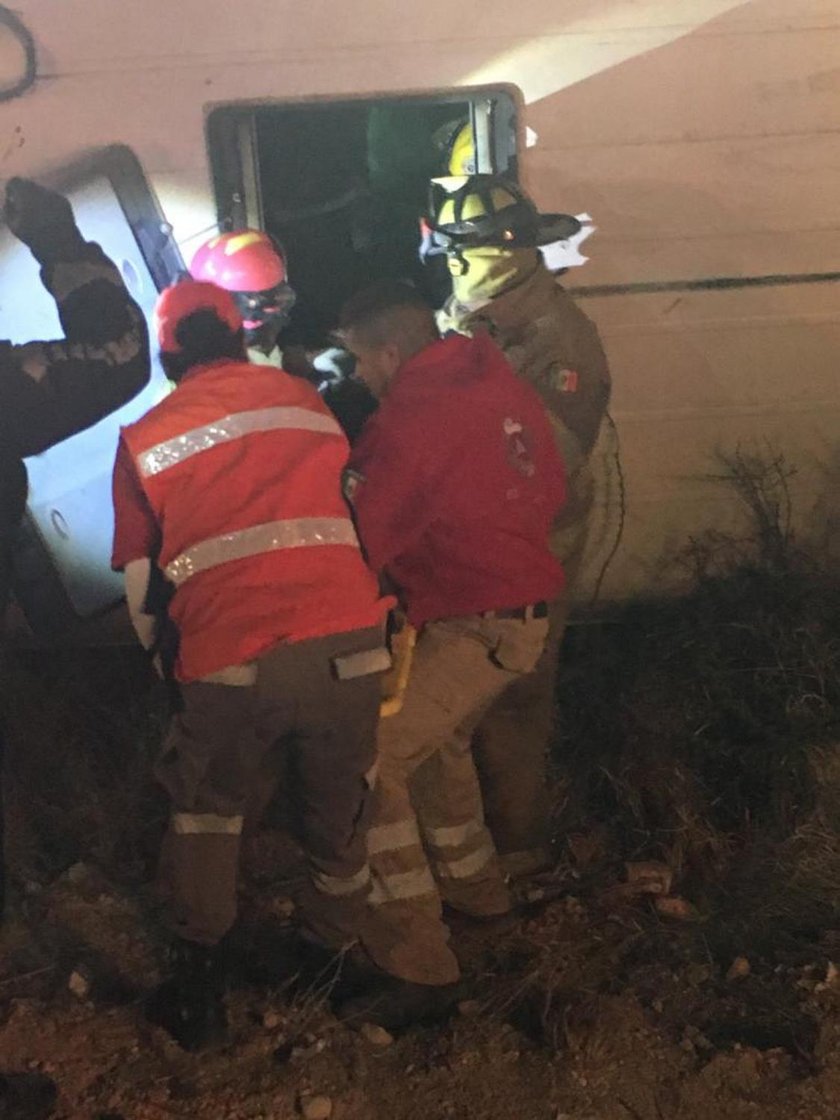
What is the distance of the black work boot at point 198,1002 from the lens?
296cm

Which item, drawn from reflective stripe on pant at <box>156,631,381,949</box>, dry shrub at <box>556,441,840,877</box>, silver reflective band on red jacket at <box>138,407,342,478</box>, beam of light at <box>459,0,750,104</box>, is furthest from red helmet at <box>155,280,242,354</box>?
dry shrub at <box>556,441,840,877</box>

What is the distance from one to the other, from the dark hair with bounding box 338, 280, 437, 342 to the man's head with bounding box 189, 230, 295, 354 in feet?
1.97

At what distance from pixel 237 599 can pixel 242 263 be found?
155 centimetres

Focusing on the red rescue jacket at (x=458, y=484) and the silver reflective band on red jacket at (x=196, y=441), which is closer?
the silver reflective band on red jacket at (x=196, y=441)

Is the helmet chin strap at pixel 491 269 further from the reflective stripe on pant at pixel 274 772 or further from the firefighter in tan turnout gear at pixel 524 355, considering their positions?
the reflective stripe on pant at pixel 274 772

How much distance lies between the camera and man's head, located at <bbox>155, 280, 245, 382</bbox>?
109 inches

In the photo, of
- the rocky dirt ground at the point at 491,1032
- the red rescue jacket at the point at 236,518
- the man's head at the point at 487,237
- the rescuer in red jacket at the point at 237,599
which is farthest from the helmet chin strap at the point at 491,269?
the rocky dirt ground at the point at 491,1032

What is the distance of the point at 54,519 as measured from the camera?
14.4ft

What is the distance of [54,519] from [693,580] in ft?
9.40

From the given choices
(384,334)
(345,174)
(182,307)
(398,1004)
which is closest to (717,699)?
Answer: (398,1004)

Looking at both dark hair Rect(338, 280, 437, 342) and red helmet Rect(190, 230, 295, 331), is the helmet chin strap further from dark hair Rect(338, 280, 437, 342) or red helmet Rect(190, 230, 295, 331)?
red helmet Rect(190, 230, 295, 331)

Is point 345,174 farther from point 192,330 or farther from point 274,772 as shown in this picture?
point 274,772

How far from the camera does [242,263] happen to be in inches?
141

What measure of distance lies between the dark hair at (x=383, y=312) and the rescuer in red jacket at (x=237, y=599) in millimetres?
376
